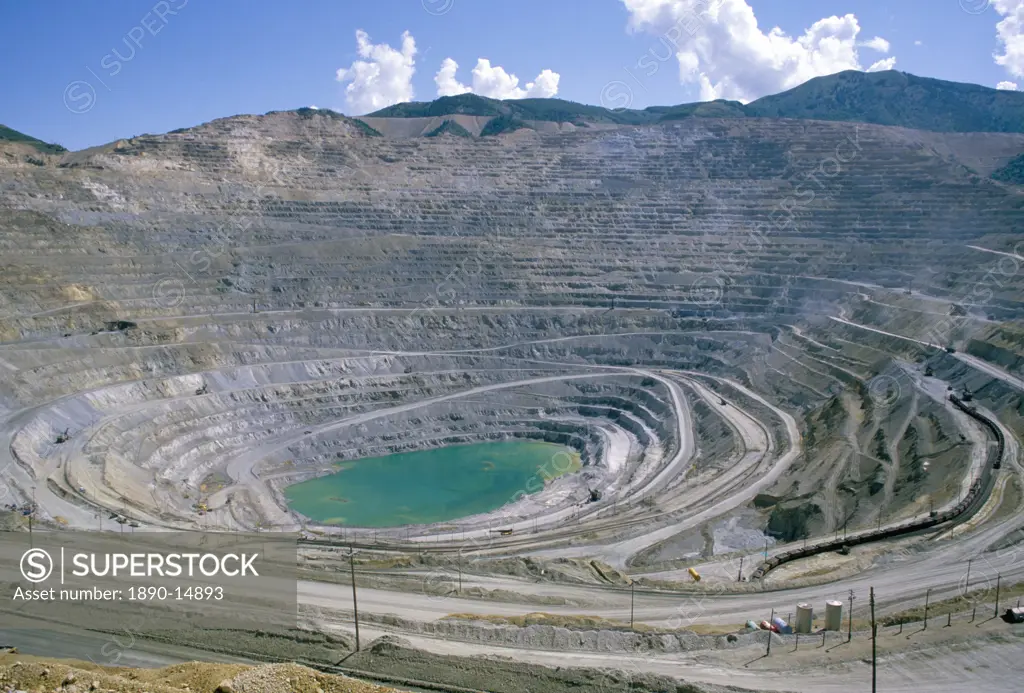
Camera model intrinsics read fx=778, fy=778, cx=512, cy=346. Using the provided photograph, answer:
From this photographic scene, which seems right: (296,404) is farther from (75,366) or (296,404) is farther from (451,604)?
(451,604)

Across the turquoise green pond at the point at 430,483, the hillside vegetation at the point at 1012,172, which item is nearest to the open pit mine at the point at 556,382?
the turquoise green pond at the point at 430,483

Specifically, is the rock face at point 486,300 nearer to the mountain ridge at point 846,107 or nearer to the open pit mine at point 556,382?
the open pit mine at point 556,382

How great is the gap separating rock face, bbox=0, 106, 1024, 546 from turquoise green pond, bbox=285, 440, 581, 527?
5.99ft

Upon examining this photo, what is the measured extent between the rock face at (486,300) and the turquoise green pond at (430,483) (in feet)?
5.99

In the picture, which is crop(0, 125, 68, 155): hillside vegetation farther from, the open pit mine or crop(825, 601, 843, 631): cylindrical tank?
crop(825, 601, 843, 631): cylindrical tank

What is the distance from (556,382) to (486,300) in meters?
15.3

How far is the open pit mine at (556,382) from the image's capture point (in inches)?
922

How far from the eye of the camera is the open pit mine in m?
23.4

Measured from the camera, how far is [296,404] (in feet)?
187

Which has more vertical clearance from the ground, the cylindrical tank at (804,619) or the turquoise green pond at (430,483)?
the turquoise green pond at (430,483)

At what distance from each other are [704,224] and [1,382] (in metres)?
70.8

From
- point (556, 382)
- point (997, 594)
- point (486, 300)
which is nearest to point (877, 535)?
point (997, 594)

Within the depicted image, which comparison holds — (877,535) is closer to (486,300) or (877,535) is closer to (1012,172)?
(486,300)

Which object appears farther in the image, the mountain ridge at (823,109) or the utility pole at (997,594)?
the mountain ridge at (823,109)
